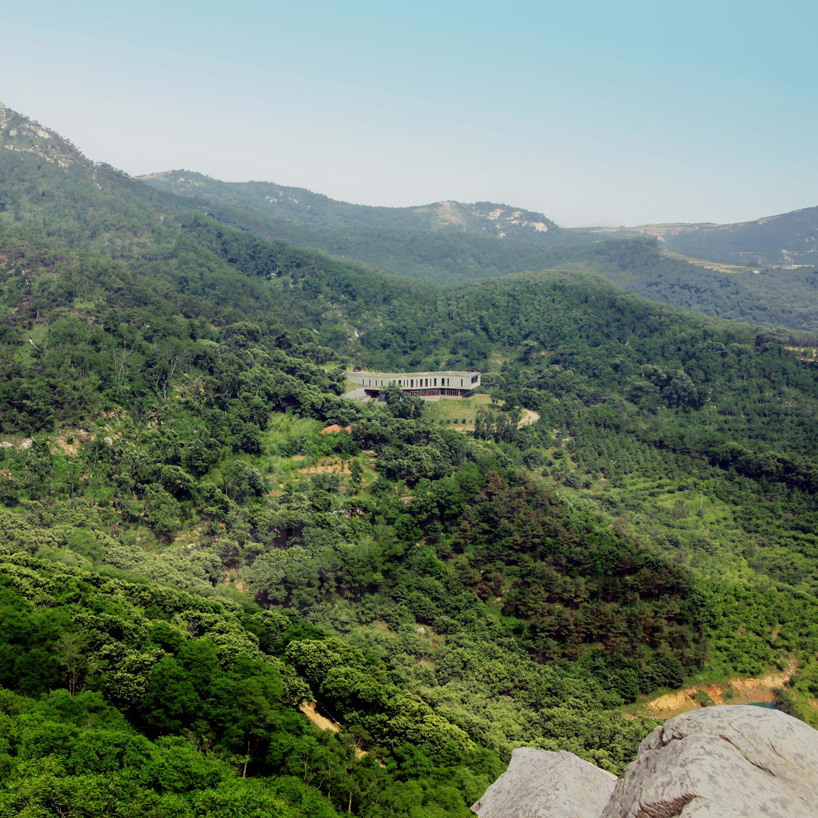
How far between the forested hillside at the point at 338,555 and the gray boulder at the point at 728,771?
20.1ft

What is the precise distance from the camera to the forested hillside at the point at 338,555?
16.8 m

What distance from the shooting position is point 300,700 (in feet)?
64.3

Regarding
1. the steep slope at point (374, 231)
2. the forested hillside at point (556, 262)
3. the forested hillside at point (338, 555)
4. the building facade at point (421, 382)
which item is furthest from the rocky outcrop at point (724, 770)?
the forested hillside at point (556, 262)

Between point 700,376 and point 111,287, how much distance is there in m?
44.6

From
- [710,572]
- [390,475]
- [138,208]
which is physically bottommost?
[710,572]

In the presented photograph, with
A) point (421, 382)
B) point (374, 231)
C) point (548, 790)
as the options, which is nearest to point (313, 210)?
point (374, 231)

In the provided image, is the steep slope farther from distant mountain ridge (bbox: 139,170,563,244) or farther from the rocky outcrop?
the rocky outcrop

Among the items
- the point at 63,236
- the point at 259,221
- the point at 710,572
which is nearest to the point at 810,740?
the point at 710,572

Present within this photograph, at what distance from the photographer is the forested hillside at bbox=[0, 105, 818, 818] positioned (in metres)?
16.8

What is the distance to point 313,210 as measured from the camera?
602ft

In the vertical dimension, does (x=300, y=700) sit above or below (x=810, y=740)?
below

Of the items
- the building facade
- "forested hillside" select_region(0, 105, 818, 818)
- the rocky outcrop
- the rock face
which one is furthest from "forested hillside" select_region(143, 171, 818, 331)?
the rocky outcrop

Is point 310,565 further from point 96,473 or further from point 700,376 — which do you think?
point 700,376

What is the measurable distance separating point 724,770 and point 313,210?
600ft
